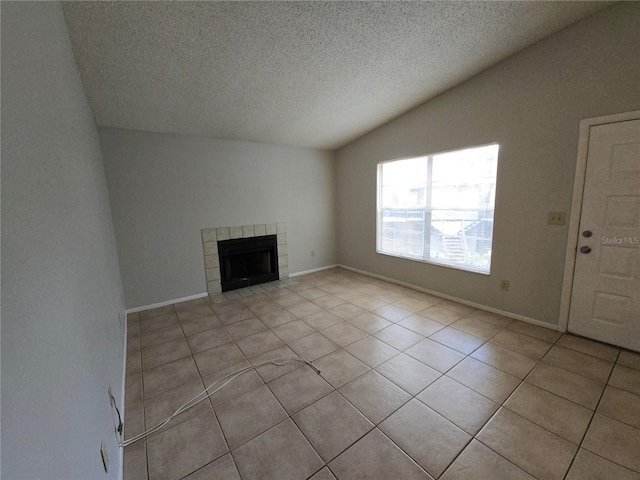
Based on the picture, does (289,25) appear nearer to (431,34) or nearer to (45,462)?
(431,34)

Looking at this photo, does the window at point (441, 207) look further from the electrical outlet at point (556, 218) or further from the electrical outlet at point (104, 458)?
the electrical outlet at point (104, 458)

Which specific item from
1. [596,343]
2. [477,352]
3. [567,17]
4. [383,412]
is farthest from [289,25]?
[596,343]

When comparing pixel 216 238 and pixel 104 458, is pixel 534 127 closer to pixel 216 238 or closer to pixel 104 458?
pixel 104 458

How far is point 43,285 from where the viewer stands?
0.67 meters

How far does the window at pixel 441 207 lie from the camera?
2984mm

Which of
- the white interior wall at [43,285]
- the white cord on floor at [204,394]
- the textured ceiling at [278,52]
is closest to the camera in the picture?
→ the white interior wall at [43,285]

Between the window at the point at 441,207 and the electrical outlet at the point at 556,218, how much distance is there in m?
0.52

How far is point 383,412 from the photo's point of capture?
65.4 inches

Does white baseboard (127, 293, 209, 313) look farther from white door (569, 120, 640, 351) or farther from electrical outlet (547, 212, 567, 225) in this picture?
white door (569, 120, 640, 351)

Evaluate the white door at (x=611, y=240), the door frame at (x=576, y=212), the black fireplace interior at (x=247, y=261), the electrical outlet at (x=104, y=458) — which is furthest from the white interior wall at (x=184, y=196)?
the white door at (x=611, y=240)

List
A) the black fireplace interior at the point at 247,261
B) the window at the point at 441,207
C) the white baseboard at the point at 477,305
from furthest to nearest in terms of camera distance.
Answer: the black fireplace interior at the point at 247,261, the window at the point at 441,207, the white baseboard at the point at 477,305

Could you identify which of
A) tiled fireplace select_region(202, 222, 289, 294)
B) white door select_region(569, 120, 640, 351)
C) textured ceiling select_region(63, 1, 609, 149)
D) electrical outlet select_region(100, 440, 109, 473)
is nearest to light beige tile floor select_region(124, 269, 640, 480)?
white door select_region(569, 120, 640, 351)

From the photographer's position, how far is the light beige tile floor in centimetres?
135

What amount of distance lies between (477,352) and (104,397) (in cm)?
262
